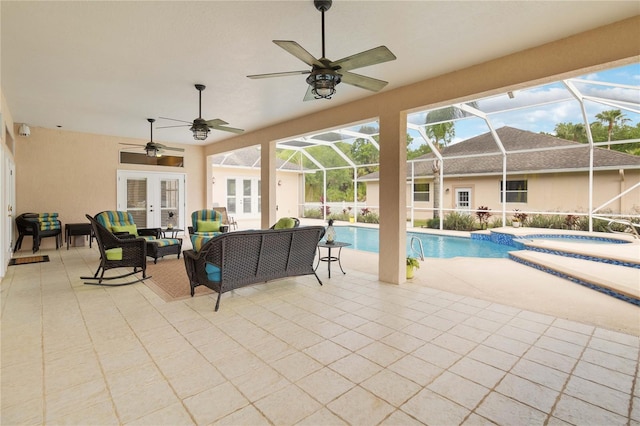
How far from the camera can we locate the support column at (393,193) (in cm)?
496

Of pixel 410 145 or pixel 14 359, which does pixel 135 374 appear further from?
pixel 410 145

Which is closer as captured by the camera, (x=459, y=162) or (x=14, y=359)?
(x=14, y=359)

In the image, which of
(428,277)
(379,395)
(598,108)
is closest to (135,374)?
(379,395)

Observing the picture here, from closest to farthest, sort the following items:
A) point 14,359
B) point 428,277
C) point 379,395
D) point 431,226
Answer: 1. point 379,395
2. point 14,359
3. point 428,277
4. point 431,226

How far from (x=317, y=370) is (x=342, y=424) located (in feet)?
2.03

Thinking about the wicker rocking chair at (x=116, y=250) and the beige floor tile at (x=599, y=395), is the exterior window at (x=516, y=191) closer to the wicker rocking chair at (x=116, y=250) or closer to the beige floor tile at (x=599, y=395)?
the beige floor tile at (x=599, y=395)

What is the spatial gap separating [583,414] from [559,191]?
40.4 feet

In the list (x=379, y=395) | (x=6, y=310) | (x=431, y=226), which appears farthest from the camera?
(x=431, y=226)

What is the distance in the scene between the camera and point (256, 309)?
12.5 feet

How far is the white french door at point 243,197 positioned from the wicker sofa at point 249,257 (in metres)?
10.8

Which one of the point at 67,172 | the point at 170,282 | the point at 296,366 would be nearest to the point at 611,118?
the point at 296,366

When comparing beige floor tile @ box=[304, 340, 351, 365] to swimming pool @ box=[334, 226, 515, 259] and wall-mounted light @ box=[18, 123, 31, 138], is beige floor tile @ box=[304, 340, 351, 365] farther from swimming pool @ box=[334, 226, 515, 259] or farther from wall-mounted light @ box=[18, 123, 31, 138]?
wall-mounted light @ box=[18, 123, 31, 138]

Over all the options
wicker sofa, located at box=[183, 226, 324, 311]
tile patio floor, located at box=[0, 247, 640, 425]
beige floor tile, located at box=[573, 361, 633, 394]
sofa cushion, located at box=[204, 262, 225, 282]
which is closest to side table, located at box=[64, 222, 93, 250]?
tile patio floor, located at box=[0, 247, 640, 425]

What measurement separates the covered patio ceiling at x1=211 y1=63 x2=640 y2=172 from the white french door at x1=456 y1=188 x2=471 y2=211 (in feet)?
11.6
